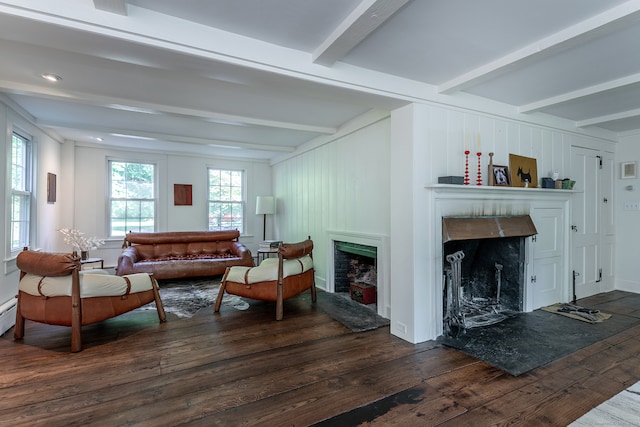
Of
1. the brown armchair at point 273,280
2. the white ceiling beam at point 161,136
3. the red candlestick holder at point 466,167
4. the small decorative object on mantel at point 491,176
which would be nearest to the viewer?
the red candlestick holder at point 466,167

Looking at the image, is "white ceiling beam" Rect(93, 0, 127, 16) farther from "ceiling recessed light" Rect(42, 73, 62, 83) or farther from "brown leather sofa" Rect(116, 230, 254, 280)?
"brown leather sofa" Rect(116, 230, 254, 280)

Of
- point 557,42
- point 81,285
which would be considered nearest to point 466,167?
point 557,42

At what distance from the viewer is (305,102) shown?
357cm

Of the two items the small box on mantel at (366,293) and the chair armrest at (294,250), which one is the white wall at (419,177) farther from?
the chair armrest at (294,250)

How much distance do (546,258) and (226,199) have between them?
19.5 feet

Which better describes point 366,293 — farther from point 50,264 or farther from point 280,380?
point 50,264

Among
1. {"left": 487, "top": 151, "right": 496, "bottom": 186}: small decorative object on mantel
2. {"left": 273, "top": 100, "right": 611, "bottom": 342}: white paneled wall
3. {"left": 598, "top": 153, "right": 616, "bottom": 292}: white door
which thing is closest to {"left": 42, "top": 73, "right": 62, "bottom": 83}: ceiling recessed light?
{"left": 273, "top": 100, "right": 611, "bottom": 342}: white paneled wall

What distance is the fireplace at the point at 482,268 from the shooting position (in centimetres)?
306

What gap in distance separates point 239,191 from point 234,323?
4.40 m

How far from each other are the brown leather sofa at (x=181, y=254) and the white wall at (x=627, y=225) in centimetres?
573

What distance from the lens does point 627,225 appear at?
4695 mm

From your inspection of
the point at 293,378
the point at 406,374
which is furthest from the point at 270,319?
the point at 406,374

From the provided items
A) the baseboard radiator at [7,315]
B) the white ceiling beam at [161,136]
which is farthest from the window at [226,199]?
the baseboard radiator at [7,315]

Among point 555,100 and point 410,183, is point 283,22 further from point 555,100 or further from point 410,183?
point 555,100
